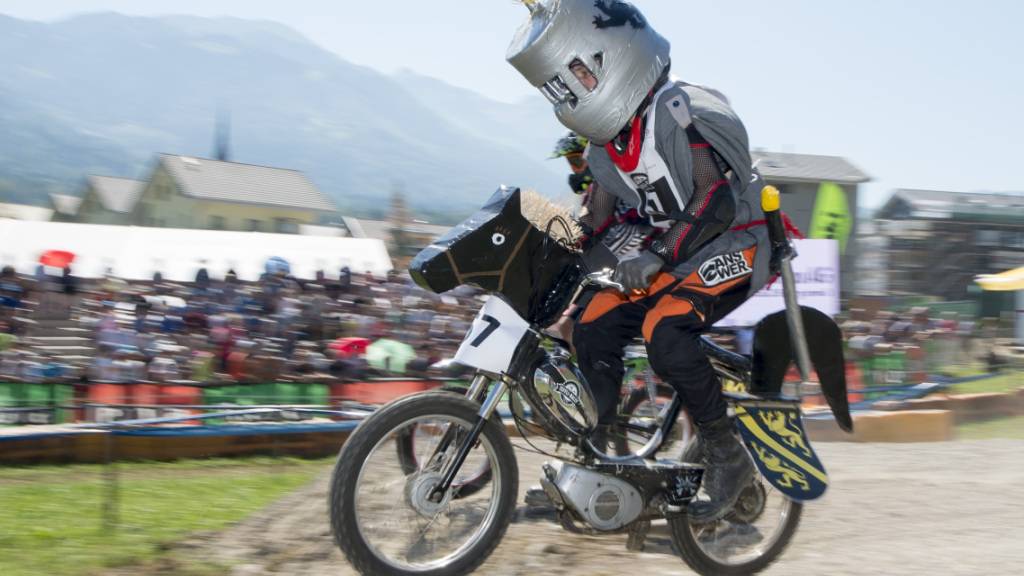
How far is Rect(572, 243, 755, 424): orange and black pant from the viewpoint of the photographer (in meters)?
3.76

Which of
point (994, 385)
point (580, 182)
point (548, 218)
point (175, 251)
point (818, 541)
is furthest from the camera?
point (175, 251)

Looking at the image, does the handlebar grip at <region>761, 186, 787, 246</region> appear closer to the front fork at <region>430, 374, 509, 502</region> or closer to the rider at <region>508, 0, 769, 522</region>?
the rider at <region>508, 0, 769, 522</region>

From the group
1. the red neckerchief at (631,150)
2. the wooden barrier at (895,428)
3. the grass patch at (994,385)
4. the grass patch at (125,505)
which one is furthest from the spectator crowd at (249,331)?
the red neckerchief at (631,150)

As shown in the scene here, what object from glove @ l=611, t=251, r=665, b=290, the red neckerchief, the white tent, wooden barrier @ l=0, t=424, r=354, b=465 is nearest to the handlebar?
glove @ l=611, t=251, r=665, b=290

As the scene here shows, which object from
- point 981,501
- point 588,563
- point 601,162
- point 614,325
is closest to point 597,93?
point 601,162

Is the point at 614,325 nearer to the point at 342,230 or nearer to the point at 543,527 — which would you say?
the point at 543,527

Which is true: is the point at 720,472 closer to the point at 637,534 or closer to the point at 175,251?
the point at 637,534

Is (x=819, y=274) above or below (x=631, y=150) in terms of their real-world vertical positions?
below

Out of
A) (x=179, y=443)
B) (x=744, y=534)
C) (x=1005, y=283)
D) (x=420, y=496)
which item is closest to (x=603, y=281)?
(x=420, y=496)

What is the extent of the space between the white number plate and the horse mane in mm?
354

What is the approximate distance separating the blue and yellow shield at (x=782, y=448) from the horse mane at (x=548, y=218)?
0.93 metres

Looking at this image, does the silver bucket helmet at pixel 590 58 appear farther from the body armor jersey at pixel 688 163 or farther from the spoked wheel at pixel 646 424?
the spoked wheel at pixel 646 424

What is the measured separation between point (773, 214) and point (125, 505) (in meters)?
4.05

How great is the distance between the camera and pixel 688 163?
12.2 feet
